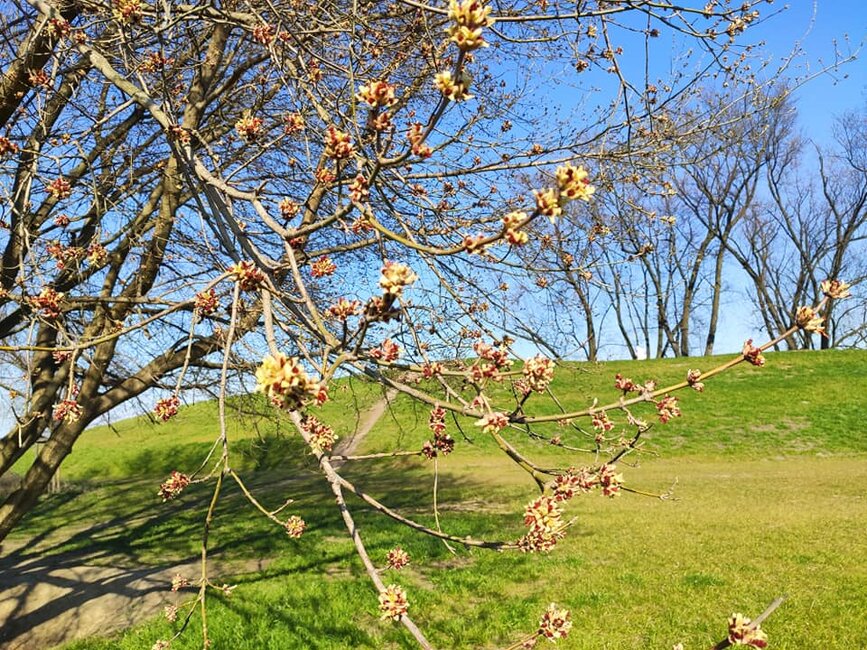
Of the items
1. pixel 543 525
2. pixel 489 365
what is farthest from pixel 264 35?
pixel 543 525

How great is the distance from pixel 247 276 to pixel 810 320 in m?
1.59

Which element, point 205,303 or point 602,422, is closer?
point 602,422

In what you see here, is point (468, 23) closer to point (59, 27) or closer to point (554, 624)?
point (554, 624)

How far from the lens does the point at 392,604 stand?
1.57 meters

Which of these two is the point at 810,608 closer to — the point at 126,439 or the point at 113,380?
the point at 113,380

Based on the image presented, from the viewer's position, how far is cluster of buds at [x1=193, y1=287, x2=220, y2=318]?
7.79 ft

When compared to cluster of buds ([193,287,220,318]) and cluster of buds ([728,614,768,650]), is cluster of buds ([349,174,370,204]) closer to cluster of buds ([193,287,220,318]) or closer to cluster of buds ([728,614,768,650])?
cluster of buds ([193,287,220,318])

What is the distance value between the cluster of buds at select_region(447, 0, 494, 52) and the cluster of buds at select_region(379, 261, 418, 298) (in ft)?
1.51

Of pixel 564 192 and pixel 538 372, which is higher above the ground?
pixel 564 192

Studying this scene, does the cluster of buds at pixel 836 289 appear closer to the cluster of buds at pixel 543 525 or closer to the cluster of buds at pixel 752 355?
the cluster of buds at pixel 752 355

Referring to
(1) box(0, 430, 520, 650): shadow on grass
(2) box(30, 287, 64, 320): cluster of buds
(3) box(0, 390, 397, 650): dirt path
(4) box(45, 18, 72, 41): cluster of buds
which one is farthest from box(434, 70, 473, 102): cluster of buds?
(3) box(0, 390, 397, 650): dirt path

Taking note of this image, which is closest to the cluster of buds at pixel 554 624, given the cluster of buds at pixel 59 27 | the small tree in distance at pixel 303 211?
the small tree in distance at pixel 303 211

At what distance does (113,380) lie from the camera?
7.95 meters

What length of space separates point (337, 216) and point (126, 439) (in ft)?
101
